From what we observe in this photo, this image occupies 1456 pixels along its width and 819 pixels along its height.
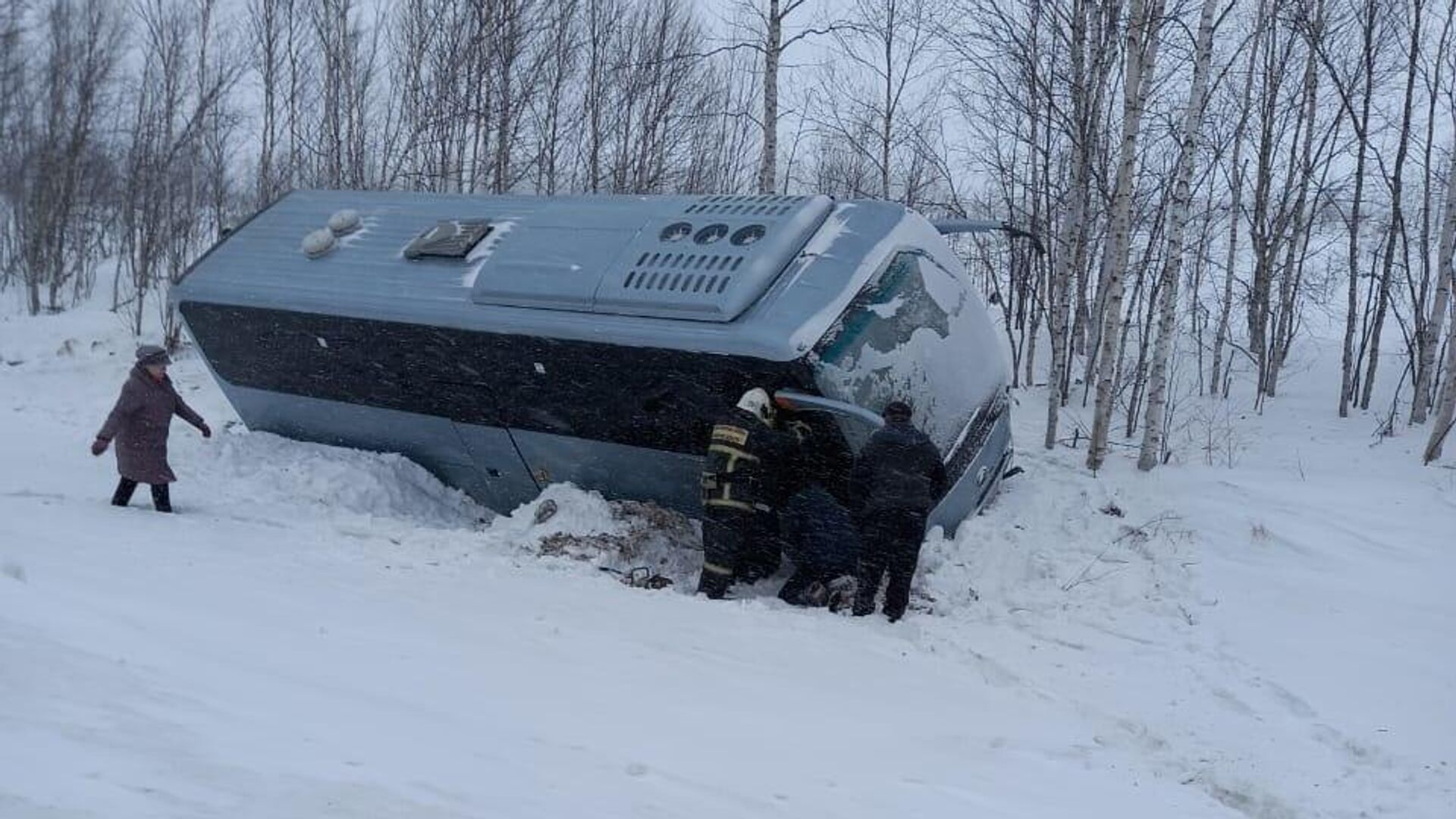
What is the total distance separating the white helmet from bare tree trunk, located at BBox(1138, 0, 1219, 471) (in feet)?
15.2

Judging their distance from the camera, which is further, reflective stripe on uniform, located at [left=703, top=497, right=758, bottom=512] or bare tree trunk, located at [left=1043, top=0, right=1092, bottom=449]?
bare tree trunk, located at [left=1043, top=0, right=1092, bottom=449]

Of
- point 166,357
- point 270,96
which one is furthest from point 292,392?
point 270,96

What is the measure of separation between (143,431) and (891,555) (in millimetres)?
5100

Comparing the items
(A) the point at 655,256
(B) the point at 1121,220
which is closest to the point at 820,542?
(A) the point at 655,256

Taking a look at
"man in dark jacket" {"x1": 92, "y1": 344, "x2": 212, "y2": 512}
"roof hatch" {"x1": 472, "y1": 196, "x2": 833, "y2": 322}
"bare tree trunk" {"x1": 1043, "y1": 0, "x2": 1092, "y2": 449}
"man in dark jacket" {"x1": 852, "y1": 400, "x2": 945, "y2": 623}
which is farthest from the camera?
"bare tree trunk" {"x1": 1043, "y1": 0, "x2": 1092, "y2": 449}

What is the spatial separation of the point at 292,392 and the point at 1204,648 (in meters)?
6.44

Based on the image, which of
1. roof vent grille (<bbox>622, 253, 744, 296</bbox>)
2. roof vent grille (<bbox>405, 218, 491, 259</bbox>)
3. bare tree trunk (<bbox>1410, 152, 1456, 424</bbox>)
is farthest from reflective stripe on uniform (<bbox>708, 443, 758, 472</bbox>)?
bare tree trunk (<bbox>1410, 152, 1456, 424</bbox>)

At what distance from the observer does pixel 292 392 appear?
8000 mm

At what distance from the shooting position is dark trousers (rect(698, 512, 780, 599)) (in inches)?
239

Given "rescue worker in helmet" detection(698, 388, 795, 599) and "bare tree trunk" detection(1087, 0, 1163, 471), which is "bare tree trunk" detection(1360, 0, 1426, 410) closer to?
"bare tree trunk" detection(1087, 0, 1163, 471)

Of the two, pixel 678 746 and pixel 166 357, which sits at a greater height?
pixel 166 357

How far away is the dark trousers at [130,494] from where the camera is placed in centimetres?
712

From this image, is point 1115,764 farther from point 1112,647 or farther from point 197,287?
point 197,287

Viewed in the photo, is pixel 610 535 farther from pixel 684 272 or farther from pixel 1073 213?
pixel 1073 213
